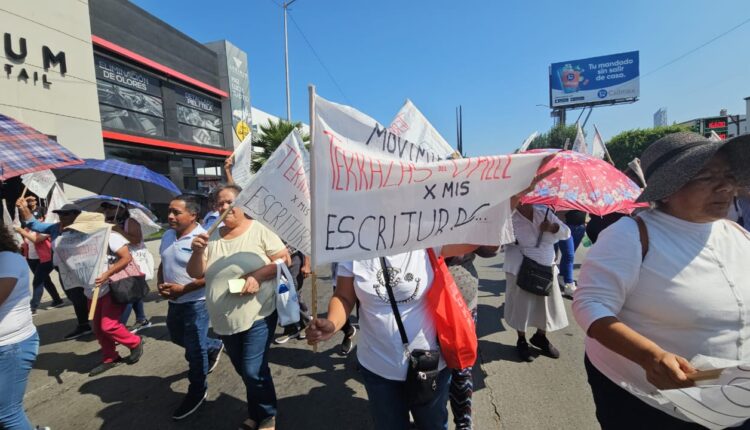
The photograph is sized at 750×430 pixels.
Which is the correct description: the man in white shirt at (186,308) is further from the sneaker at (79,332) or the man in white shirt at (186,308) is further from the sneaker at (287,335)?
the sneaker at (79,332)

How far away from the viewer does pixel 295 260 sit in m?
4.62

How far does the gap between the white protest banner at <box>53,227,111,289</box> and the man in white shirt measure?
4.39ft

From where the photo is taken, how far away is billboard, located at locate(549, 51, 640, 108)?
39562mm

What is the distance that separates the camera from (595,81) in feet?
133

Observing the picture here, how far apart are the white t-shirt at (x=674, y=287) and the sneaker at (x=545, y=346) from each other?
254 centimetres

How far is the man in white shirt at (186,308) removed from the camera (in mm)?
2982

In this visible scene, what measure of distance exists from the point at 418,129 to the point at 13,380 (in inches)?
124

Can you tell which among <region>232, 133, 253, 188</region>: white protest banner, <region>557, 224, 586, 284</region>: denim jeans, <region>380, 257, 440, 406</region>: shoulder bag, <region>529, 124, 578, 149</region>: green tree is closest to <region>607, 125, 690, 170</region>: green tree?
<region>529, 124, 578, 149</region>: green tree

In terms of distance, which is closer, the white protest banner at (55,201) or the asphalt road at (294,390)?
the asphalt road at (294,390)

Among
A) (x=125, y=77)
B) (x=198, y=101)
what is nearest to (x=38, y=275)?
(x=125, y=77)

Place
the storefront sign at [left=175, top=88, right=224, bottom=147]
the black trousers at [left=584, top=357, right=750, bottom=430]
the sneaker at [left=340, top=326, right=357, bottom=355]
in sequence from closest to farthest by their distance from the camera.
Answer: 1. the black trousers at [left=584, top=357, right=750, bottom=430]
2. the sneaker at [left=340, top=326, right=357, bottom=355]
3. the storefront sign at [left=175, top=88, right=224, bottom=147]

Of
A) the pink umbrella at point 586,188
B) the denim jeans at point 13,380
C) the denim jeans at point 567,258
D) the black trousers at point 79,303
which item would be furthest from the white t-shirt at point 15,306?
the denim jeans at point 567,258

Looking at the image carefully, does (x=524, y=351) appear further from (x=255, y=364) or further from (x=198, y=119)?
(x=198, y=119)

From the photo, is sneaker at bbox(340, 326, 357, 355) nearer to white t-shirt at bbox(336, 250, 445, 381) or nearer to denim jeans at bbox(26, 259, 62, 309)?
white t-shirt at bbox(336, 250, 445, 381)
